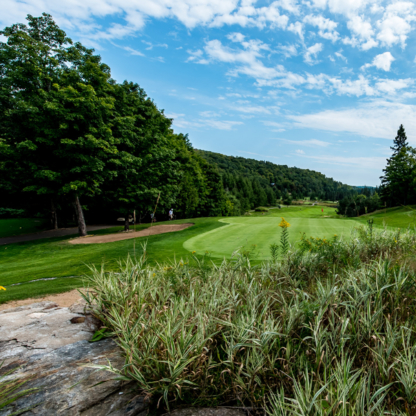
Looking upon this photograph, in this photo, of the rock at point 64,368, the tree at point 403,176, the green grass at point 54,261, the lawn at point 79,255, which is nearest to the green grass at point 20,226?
the green grass at point 54,261

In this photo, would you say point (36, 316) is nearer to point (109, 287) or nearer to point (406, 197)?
point (109, 287)

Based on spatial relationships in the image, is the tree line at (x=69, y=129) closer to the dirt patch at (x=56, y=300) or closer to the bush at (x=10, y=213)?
the dirt patch at (x=56, y=300)

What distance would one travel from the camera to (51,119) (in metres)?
12.3

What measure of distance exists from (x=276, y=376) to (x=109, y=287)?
206cm

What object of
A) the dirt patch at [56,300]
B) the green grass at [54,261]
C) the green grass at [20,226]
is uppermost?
the green grass at [20,226]

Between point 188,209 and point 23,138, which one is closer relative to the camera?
point 23,138

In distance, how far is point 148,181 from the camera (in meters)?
16.8

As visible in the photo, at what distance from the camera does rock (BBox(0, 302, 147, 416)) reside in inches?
69.9

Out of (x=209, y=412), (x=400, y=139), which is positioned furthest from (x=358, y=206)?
(x=400, y=139)

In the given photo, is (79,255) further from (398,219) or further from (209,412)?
(398,219)

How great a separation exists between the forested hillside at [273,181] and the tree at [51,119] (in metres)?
65.9

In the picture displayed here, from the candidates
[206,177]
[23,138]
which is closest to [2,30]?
[23,138]

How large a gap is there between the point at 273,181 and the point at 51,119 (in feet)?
389

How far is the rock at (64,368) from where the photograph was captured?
178 cm
